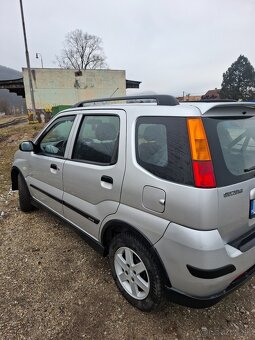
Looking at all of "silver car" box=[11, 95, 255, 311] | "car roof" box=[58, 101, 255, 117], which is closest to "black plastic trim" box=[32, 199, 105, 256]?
"silver car" box=[11, 95, 255, 311]

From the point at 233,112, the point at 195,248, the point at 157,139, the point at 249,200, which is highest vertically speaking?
the point at 233,112

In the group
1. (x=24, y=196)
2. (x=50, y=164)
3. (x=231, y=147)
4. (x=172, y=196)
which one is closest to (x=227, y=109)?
(x=231, y=147)

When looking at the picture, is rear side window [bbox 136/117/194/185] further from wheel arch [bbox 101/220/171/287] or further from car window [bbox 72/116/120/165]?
wheel arch [bbox 101/220/171/287]

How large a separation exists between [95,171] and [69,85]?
3106cm

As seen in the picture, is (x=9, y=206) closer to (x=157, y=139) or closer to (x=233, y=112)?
(x=157, y=139)

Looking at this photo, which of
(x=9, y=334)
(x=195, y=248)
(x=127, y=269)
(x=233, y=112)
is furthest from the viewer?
(x=127, y=269)

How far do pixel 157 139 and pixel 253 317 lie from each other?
1758 millimetres

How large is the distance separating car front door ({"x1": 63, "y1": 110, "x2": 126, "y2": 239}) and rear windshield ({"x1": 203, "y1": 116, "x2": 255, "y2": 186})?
2.41ft

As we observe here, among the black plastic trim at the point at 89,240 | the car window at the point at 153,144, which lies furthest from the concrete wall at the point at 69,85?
the car window at the point at 153,144

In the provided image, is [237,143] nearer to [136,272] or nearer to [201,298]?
[201,298]

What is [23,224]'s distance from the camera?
13.2 feet

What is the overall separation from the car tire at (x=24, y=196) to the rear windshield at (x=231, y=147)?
3146 mm

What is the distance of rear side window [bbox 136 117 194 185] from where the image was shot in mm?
1744

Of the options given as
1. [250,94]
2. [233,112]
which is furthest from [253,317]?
[250,94]
